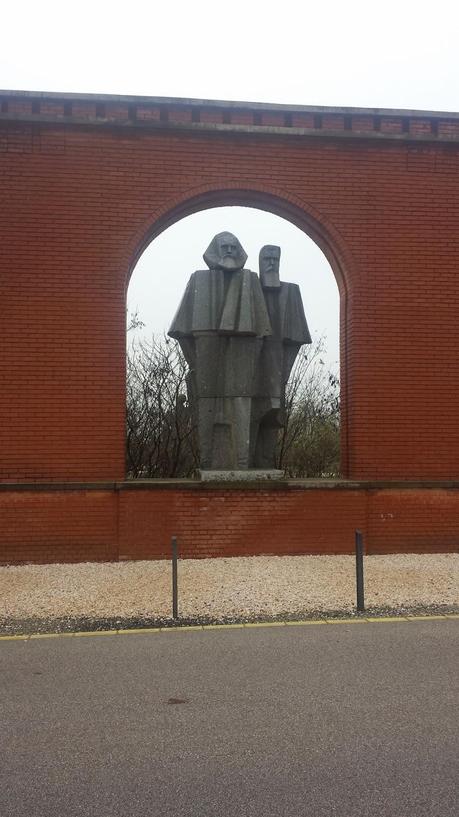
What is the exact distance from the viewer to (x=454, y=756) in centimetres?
367

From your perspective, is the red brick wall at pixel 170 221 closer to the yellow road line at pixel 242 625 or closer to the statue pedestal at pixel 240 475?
the statue pedestal at pixel 240 475

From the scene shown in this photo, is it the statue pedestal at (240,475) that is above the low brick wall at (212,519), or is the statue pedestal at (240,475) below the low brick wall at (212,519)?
above

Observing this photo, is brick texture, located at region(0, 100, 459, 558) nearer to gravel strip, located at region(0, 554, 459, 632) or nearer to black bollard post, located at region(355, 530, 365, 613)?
gravel strip, located at region(0, 554, 459, 632)

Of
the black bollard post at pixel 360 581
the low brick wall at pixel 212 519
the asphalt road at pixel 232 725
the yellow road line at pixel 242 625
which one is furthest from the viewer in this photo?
the low brick wall at pixel 212 519

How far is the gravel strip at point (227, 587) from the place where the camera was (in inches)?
270

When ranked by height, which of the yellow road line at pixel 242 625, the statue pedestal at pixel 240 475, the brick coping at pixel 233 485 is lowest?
the yellow road line at pixel 242 625

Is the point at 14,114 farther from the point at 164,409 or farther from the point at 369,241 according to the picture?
the point at 164,409

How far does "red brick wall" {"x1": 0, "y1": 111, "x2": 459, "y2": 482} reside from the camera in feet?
31.6

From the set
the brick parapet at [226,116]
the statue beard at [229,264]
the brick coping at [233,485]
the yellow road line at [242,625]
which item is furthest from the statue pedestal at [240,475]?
the brick parapet at [226,116]

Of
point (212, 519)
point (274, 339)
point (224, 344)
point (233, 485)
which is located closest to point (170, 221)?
point (224, 344)

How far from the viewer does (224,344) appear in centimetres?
1016

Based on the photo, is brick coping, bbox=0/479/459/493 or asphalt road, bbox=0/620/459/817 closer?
asphalt road, bbox=0/620/459/817

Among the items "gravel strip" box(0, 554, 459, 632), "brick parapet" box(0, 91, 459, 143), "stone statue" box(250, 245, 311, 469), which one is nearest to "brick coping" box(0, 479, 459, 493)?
"stone statue" box(250, 245, 311, 469)

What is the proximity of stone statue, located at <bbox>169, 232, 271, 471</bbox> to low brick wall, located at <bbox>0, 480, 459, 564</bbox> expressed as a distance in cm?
72
